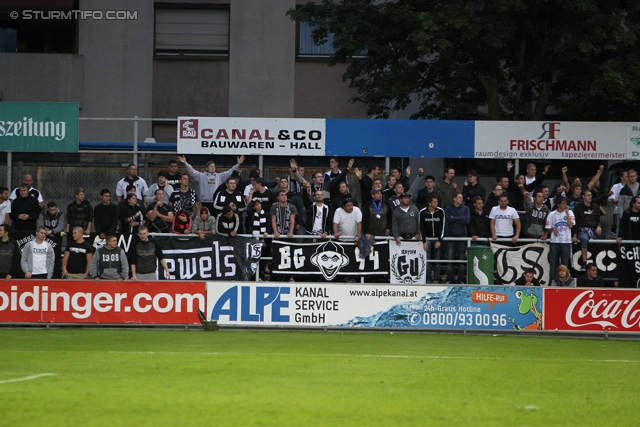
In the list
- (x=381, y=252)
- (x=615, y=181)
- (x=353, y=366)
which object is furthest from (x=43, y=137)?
(x=615, y=181)

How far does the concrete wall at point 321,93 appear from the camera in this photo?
1308 inches

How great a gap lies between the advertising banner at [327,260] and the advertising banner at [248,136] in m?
3.08

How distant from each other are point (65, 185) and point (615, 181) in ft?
48.5

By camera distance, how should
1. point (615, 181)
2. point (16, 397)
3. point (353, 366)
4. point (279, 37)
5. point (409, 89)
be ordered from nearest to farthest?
1. point (16, 397)
2. point (353, 366)
3. point (615, 181)
4. point (409, 89)
5. point (279, 37)

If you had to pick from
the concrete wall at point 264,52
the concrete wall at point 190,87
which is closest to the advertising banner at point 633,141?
the concrete wall at point 264,52

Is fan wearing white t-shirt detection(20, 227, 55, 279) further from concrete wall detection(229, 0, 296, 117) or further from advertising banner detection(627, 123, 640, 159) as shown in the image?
advertising banner detection(627, 123, 640, 159)

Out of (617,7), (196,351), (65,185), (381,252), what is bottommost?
(196,351)

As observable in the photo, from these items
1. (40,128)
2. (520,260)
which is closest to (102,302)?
(40,128)

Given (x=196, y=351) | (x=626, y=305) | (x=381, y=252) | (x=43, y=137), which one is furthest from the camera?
(x=43, y=137)

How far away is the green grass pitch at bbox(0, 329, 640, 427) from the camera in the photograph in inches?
356

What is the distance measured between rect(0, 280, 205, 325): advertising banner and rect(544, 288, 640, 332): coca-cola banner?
753 cm

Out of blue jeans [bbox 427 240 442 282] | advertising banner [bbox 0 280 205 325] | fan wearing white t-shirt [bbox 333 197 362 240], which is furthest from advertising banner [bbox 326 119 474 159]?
advertising banner [bbox 0 280 205 325]

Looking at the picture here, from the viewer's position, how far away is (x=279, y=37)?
33.0 meters

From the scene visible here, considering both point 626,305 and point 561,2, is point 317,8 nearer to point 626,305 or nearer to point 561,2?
point 561,2
